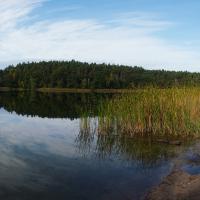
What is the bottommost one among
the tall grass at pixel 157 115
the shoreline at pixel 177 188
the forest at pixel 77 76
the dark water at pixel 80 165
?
the dark water at pixel 80 165

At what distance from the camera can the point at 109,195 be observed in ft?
31.7

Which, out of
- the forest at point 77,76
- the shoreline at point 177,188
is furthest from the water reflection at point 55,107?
the forest at point 77,76

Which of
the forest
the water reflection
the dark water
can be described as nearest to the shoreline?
the dark water

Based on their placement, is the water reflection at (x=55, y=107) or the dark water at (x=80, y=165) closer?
the dark water at (x=80, y=165)

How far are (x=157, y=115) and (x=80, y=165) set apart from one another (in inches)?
256

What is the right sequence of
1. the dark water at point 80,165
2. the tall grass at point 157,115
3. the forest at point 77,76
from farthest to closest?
the forest at point 77,76 → the tall grass at point 157,115 → the dark water at point 80,165

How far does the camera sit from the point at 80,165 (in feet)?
42.1

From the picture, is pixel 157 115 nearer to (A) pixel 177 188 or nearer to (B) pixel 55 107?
(A) pixel 177 188

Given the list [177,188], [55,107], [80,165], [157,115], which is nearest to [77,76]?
[55,107]

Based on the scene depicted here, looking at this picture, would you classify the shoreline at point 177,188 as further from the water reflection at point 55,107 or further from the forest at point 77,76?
the forest at point 77,76

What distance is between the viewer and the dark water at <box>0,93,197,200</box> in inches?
393

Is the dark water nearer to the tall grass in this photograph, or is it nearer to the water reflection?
the tall grass

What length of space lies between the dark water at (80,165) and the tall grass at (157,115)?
109 cm

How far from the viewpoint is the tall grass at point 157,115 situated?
17922 mm
